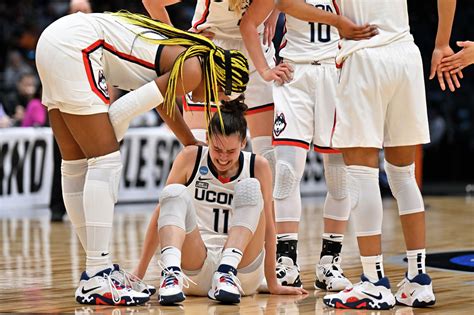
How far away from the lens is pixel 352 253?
637 cm

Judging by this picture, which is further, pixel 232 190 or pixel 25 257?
pixel 25 257

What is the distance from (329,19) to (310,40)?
74 cm

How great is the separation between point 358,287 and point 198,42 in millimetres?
1326

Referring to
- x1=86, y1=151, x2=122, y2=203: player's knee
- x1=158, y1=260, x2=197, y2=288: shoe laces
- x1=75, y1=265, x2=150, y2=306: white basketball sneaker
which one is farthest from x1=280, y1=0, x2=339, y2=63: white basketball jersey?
x1=75, y1=265, x2=150, y2=306: white basketball sneaker

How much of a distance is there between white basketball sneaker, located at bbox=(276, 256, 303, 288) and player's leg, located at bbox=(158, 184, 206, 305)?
0.52 meters

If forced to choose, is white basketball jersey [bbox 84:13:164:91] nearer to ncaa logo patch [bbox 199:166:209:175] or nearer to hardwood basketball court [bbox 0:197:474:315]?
ncaa logo patch [bbox 199:166:209:175]

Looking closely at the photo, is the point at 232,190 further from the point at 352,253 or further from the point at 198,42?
the point at 352,253

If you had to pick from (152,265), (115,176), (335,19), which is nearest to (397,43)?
(335,19)

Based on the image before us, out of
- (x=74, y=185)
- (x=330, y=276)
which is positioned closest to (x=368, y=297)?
(x=330, y=276)

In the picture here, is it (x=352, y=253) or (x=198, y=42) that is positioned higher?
(x=198, y=42)

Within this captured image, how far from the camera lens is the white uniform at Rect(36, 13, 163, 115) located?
13.5 ft

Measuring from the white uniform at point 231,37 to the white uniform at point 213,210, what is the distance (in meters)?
0.71

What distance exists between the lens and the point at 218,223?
4.55m

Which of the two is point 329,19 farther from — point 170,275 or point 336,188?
point 170,275
